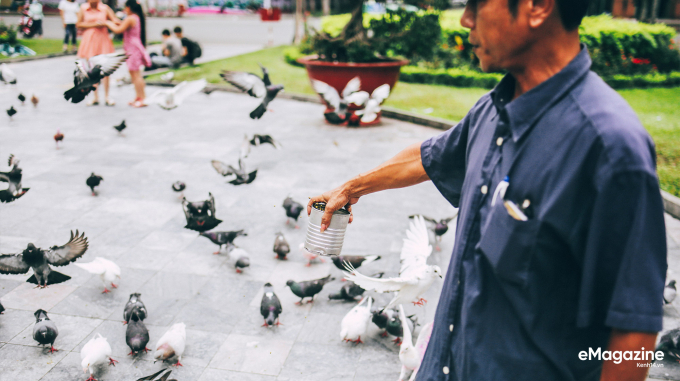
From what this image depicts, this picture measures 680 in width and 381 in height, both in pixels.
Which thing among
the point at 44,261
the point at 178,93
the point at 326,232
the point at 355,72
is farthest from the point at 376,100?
the point at 326,232

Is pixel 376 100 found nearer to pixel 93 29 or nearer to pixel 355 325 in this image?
pixel 93 29

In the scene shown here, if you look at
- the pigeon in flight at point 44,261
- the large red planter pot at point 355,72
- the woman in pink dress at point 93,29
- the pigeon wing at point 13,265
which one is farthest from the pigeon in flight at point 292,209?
the woman in pink dress at point 93,29

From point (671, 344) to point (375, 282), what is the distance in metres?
2.22

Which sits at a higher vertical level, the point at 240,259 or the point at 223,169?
the point at 223,169

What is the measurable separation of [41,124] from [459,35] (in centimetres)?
1066

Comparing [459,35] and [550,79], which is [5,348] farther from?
[459,35]

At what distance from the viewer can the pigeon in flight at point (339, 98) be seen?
8.85 meters

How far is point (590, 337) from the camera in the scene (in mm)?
1391

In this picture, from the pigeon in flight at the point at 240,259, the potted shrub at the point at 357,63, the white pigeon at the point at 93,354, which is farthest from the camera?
the potted shrub at the point at 357,63

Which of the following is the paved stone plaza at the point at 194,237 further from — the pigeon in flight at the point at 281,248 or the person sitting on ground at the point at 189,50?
the person sitting on ground at the point at 189,50

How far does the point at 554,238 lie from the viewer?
1.32m

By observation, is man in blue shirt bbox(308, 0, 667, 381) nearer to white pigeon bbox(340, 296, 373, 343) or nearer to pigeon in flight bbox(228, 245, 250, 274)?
white pigeon bbox(340, 296, 373, 343)

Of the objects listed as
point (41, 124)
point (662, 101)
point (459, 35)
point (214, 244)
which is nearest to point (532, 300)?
point (214, 244)

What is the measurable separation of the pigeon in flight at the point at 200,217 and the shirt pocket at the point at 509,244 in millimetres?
3906
